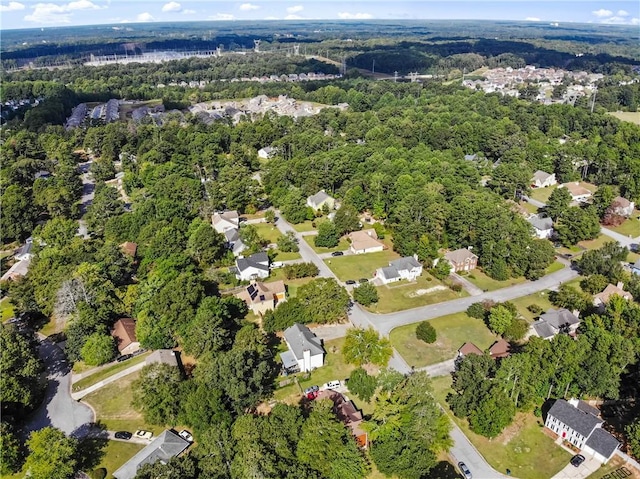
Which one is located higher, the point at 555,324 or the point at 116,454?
the point at 555,324

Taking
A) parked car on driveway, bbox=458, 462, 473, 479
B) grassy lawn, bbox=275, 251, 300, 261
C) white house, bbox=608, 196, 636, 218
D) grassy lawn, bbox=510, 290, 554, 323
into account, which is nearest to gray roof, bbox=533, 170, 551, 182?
white house, bbox=608, 196, 636, 218

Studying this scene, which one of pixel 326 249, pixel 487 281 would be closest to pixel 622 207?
pixel 487 281

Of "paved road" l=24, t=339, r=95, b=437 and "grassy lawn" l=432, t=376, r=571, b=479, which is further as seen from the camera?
"paved road" l=24, t=339, r=95, b=437

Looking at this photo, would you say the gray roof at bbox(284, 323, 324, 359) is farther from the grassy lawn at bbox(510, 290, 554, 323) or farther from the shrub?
the grassy lawn at bbox(510, 290, 554, 323)

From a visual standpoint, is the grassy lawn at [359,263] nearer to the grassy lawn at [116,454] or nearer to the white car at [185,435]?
the white car at [185,435]

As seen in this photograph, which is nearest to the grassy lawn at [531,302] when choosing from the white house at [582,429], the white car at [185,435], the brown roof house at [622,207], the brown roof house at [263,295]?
the white house at [582,429]

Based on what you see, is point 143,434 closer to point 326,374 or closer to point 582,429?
point 326,374
